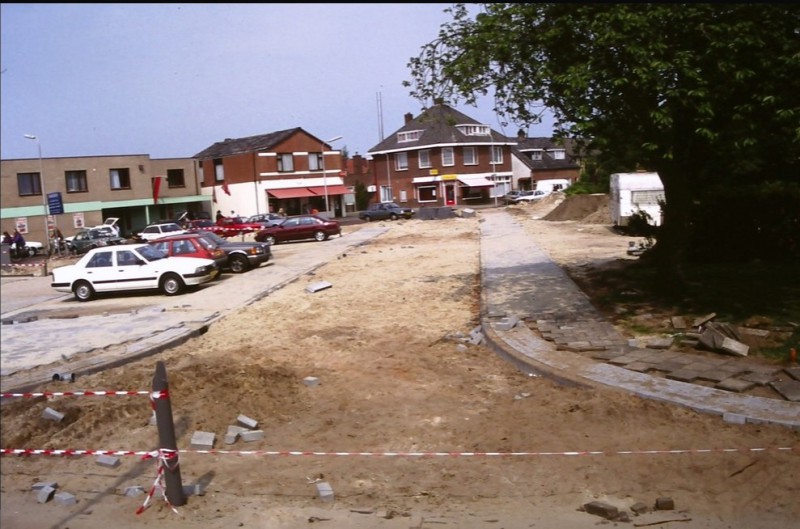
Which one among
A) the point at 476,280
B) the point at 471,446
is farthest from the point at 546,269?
the point at 471,446

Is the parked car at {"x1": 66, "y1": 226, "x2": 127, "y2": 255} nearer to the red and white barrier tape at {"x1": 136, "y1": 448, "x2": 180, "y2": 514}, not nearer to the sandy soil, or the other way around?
the sandy soil

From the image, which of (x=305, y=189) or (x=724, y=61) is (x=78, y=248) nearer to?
(x=305, y=189)

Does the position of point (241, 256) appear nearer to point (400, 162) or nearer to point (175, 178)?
point (175, 178)

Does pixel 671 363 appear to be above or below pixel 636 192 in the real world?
below

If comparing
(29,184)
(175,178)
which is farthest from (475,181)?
(29,184)

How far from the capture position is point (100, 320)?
15273mm

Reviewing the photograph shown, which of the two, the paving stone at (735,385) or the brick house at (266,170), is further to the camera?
the brick house at (266,170)

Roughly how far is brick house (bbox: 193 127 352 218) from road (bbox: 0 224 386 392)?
2.66m

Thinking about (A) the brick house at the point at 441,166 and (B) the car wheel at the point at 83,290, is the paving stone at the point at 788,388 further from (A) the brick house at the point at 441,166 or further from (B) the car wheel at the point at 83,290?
(A) the brick house at the point at 441,166

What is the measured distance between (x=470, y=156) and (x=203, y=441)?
206 feet

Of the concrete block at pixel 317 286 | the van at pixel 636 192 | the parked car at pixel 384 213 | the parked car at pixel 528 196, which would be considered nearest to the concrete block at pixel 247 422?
the concrete block at pixel 317 286

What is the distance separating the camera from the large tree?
29.3 feet

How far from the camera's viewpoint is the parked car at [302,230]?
3216 cm

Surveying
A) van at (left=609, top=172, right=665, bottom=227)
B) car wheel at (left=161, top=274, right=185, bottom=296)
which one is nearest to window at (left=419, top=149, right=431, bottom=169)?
van at (left=609, top=172, right=665, bottom=227)
